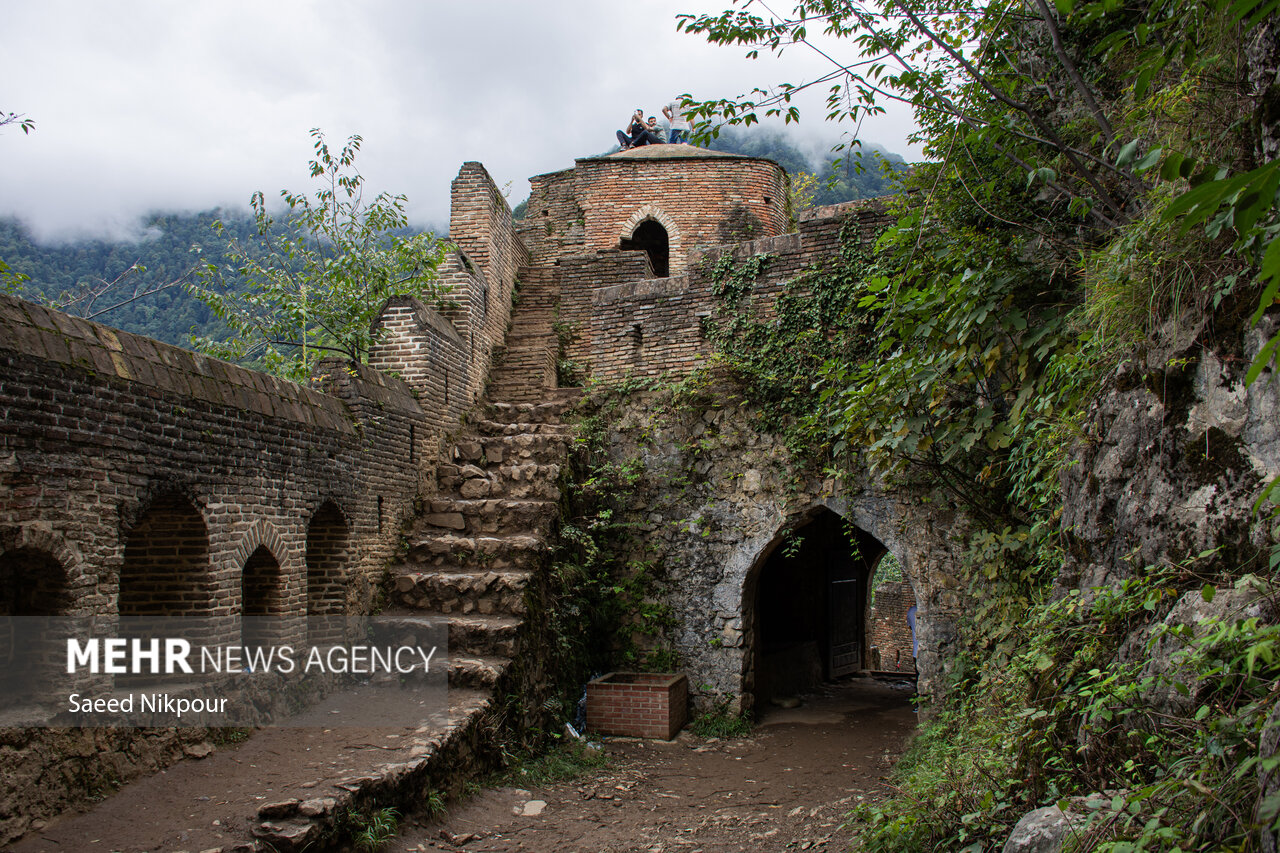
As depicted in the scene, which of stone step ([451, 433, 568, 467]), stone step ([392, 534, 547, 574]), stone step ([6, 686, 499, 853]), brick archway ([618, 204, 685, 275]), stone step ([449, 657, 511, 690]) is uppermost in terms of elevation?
brick archway ([618, 204, 685, 275])

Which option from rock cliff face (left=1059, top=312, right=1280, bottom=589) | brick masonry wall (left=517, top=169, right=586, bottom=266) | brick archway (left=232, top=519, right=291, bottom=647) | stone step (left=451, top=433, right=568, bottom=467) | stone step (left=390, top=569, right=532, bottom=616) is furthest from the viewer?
brick masonry wall (left=517, top=169, right=586, bottom=266)

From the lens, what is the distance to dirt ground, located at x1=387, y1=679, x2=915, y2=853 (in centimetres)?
527

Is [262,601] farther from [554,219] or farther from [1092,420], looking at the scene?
[554,219]

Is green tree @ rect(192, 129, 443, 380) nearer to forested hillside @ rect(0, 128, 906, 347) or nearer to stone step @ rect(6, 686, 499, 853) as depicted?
forested hillside @ rect(0, 128, 906, 347)

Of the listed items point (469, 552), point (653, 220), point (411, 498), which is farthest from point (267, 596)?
point (653, 220)

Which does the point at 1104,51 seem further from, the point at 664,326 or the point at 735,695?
the point at 735,695

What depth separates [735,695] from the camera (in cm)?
851

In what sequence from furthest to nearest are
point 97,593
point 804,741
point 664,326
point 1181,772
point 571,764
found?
point 664,326
point 804,741
point 571,764
point 97,593
point 1181,772

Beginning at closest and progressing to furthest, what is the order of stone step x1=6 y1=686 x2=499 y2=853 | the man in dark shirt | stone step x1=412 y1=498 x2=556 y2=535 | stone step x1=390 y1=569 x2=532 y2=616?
stone step x1=6 y1=686 x2=499 y2=853 < stone step x1=390 y1=569 x2=532 y2=616 < stone step x1=412 y1=498 x2=556 y2=535 < the man in dark shirt

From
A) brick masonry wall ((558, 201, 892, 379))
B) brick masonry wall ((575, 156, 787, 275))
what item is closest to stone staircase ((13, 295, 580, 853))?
brick masonry wall ((558, 201, 892, 379))

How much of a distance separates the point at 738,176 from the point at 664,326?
7099mm

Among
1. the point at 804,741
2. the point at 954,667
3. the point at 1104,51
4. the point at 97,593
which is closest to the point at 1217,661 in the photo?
the point at 1104,51

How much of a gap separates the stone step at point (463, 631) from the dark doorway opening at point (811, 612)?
13.2 feet

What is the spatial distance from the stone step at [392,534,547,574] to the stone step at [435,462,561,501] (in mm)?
614
